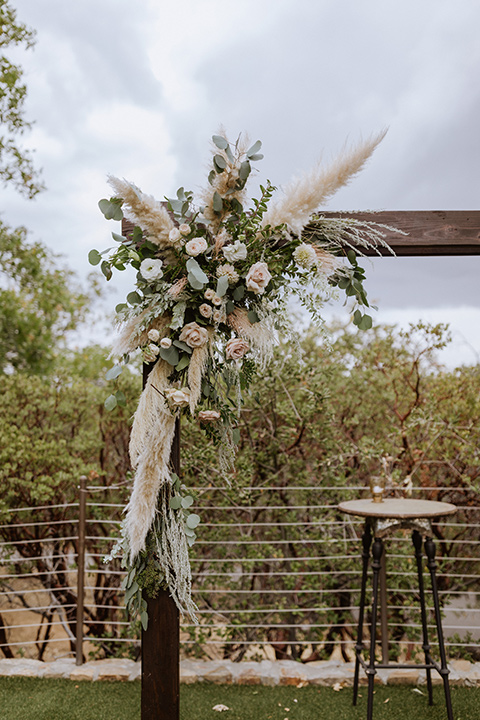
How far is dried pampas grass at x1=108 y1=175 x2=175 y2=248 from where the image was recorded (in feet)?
5.51

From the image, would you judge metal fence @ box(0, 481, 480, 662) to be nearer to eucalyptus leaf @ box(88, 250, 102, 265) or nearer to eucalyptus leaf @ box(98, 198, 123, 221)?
eucalyptus leaf @ box(88, 250, 102, 265)

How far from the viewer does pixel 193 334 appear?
5.67 feet

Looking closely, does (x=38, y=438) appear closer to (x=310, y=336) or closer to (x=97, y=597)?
(x=97, y=597)

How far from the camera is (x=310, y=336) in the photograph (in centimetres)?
395

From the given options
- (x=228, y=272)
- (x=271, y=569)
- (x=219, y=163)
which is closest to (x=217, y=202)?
(x=219, y=163)

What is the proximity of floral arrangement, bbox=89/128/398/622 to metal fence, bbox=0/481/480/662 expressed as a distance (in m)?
1.47

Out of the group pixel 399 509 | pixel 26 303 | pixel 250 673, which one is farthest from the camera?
pixel 26 303

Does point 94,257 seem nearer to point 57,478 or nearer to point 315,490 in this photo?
point 57,478

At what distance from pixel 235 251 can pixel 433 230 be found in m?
0.93

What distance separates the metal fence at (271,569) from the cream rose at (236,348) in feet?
5.85

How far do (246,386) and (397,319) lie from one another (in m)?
2.18

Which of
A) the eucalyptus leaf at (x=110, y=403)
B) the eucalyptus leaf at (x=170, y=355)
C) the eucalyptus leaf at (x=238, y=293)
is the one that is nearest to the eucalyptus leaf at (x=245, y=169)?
the eucalyptus leaf at (x=238, y=293)

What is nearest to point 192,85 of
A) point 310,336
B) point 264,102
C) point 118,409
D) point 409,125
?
point 264,102

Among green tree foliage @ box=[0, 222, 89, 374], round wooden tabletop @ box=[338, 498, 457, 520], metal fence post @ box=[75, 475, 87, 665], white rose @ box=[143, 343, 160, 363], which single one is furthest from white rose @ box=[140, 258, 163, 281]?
green tree foliage @ box=[0, 222, 89, 374]
